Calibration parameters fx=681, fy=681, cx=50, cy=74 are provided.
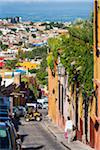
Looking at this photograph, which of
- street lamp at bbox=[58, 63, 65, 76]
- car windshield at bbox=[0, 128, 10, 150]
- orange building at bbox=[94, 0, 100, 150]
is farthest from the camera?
street lamp at bbox=[58, 63, 65, 76]

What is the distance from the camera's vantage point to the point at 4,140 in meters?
10.0

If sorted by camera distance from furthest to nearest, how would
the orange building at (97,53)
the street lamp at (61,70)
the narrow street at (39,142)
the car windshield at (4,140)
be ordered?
the street lamp at (61,70)
the orange building at (97,53)
the narrow street at (39,142)
the car windshield at (4,140)

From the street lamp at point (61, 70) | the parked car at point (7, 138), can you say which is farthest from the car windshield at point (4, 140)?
the street lamp at point (61, 70)

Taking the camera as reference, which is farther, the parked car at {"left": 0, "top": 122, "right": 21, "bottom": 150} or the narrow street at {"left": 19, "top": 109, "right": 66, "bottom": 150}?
the narrow street at {"left": 19, "top": 109, "right": 66, "bottom": 150}

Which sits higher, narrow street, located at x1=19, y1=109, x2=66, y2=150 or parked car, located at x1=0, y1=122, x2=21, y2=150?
parked car, located at x1=0, y1=122, x2=21, y2=150

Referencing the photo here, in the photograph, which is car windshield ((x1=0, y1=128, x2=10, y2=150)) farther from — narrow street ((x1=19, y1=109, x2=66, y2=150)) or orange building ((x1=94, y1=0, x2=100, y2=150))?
orange building ((x1=94, y1=0, x2=100, y2=150))

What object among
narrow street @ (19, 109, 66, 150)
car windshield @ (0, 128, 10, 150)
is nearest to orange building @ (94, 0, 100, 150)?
narrow street @ (19, 109, 66, 150)

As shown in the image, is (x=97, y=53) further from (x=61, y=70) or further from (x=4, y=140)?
(x=4, y=140)

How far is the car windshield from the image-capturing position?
388 inches


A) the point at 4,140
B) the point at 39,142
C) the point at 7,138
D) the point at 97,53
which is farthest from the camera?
the point at 97,53

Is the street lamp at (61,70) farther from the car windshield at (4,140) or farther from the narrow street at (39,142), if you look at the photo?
the car windshield at (4,140)

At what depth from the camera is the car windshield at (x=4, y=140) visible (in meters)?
9.85

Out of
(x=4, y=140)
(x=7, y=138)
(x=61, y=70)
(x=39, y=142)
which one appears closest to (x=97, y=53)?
(x=39, y=142)

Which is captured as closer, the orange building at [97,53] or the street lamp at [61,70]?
the orange building at [97,53]
